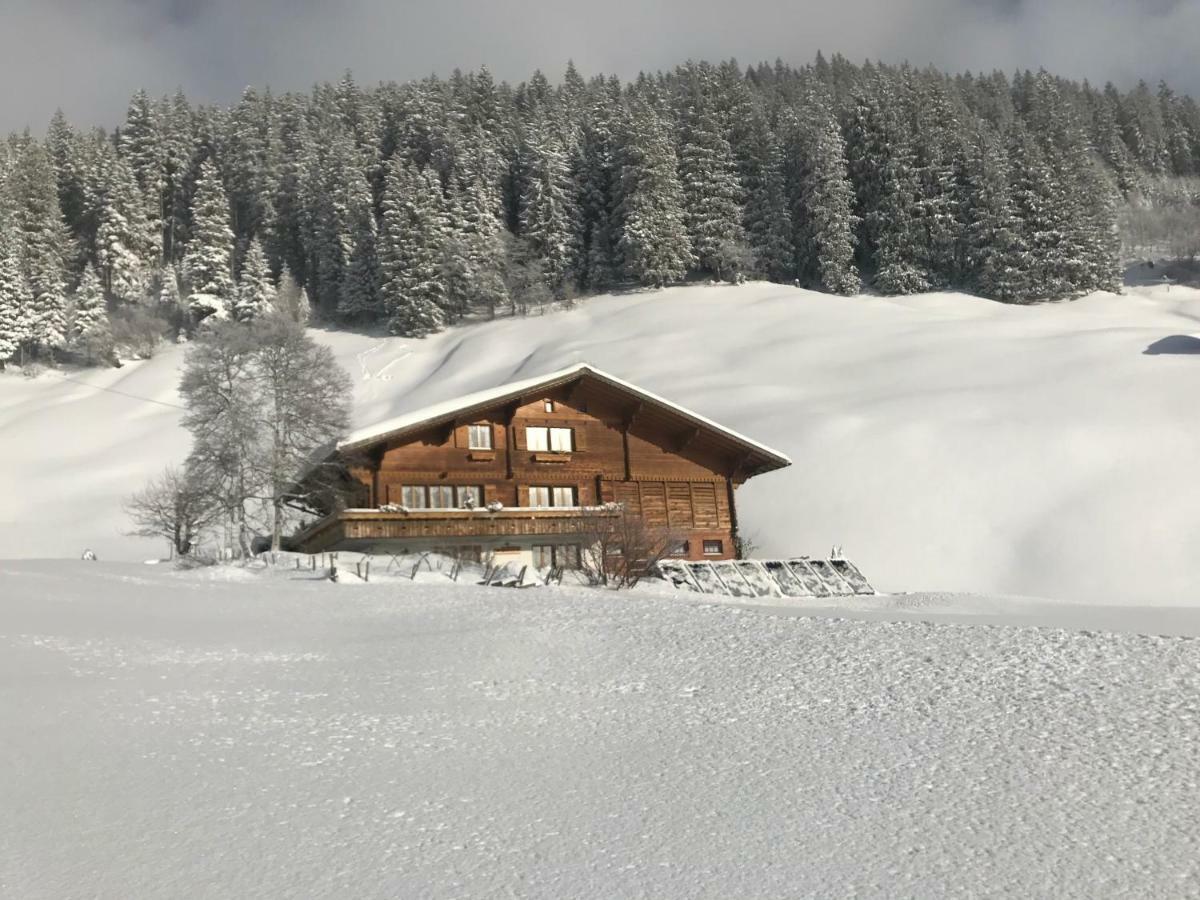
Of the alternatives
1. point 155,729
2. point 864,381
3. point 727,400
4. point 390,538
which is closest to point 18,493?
point 390,538

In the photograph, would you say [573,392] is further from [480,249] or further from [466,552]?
[480,249]

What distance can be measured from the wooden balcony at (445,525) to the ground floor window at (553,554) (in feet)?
3.02

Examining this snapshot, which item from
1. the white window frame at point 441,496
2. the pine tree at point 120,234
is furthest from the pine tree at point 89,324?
the white window frame at point 441,496

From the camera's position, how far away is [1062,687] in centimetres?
969

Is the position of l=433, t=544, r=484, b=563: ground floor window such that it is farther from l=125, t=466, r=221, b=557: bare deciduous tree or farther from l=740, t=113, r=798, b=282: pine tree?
l=740, t=113, r=798, b=282: pine tree

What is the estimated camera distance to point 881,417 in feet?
147

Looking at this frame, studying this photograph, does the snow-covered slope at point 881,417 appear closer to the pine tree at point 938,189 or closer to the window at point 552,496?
the pine tree at point 938,189

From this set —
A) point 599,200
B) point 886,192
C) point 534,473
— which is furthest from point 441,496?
point 886,192

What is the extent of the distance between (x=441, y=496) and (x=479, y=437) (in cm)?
257

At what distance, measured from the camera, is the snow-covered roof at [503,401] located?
31609 mm

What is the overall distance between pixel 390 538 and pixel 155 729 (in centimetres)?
2114

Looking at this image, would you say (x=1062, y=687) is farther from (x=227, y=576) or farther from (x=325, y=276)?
(x=325, y=276)

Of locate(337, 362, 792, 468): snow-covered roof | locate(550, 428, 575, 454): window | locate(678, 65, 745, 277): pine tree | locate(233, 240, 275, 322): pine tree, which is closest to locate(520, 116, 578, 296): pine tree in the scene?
locate(678, 65, 745, 277): pine tree

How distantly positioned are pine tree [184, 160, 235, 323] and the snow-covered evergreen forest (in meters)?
0.22
